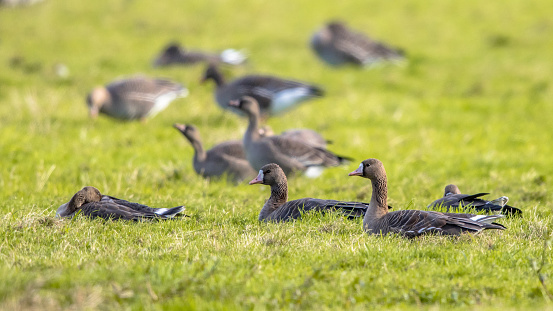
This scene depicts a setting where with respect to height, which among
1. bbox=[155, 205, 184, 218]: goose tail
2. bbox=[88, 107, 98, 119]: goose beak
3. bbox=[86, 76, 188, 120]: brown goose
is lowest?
bbox=[88, 107, 98, 119]: goose beak

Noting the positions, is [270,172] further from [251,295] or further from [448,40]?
[448,40]

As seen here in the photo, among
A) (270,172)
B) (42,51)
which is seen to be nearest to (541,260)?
(270,172)

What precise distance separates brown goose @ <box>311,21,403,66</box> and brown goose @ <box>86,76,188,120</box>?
27.4ft

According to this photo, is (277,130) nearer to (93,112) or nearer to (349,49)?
(93,112)

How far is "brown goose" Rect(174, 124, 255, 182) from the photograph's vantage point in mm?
12047

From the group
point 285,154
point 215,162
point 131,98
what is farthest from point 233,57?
point 285,154

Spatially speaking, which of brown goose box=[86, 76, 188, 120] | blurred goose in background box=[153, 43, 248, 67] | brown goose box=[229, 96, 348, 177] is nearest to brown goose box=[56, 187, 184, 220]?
brown goose box=[229, 96, 348, 177]

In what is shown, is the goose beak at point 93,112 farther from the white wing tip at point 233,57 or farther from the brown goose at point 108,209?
the brown goose at point 108,209

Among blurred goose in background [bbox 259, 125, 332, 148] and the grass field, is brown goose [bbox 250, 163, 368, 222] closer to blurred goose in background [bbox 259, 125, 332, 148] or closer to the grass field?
the grass field

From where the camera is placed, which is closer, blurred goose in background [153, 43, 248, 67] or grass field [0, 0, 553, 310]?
grass field [0, 0, 553, 310]

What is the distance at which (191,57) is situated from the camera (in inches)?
907

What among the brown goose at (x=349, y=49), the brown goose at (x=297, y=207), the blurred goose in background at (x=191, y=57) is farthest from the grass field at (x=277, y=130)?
the blurred goose in background at (x=191, y=57)

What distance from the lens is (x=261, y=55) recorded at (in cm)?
2439

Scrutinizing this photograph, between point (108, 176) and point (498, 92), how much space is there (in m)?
12.9
